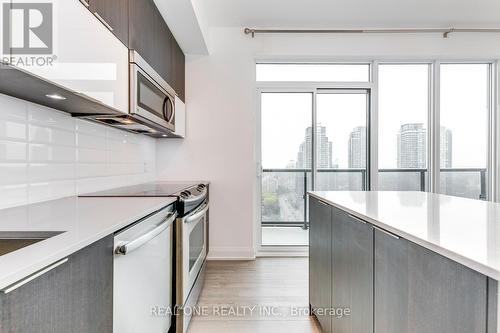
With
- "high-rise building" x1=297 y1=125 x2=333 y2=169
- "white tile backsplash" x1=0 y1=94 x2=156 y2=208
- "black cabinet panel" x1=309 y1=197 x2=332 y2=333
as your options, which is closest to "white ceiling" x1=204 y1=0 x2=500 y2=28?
"high-rise building" x1=297 y1=125 x2=333 y2=169

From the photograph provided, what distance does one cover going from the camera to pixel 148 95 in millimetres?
1900

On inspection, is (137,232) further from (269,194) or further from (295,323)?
(269,194)

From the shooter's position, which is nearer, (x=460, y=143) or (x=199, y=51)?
(x=199, y=51)

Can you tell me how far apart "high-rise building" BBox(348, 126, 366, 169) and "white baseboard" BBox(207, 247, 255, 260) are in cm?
163

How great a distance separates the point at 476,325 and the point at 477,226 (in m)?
0.42

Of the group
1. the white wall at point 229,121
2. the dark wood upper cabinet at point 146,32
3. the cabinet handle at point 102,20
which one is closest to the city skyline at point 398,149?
the white wall at point 229,121

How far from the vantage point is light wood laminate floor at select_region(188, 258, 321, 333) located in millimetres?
1883

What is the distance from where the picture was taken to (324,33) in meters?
3.27

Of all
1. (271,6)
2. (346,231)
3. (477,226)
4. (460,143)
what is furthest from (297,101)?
(477,226)

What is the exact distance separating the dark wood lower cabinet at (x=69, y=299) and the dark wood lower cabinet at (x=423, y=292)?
3.07 feet

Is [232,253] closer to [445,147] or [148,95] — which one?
[148,95]

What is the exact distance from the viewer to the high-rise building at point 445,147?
11.4 feet

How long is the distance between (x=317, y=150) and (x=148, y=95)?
7.17ft

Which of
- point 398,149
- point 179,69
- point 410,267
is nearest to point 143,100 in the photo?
point 179,69
